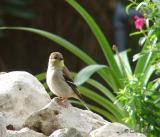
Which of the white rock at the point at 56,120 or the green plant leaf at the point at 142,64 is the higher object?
the green plant leaf at the point at 142,64

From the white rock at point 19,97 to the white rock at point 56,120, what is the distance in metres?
0.10

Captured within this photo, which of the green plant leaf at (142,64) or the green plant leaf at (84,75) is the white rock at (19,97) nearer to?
the green plant leaf at (84,75)

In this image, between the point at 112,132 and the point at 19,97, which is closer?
the point at 112,132

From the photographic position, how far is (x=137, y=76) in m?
4.29

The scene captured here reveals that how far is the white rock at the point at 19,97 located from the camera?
370 centimetres

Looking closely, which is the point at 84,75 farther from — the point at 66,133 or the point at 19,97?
the point at 66,133

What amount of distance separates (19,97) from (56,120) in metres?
0.23

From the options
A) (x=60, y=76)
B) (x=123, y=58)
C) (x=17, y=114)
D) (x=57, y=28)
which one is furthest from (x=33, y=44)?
(x=17, y=114)

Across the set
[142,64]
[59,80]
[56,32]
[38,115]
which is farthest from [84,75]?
[56,32]

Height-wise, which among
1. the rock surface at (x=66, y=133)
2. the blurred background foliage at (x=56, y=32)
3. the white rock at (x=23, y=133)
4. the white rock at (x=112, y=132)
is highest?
the blurred background foliage at (x=56, y=32)

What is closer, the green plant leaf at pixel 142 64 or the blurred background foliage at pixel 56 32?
the green plant leaf at pixel 142 64

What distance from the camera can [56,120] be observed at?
365 centimetres

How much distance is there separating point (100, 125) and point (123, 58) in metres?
1.79

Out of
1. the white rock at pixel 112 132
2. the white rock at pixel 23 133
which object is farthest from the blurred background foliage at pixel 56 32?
the white rock at pixel 23 133
